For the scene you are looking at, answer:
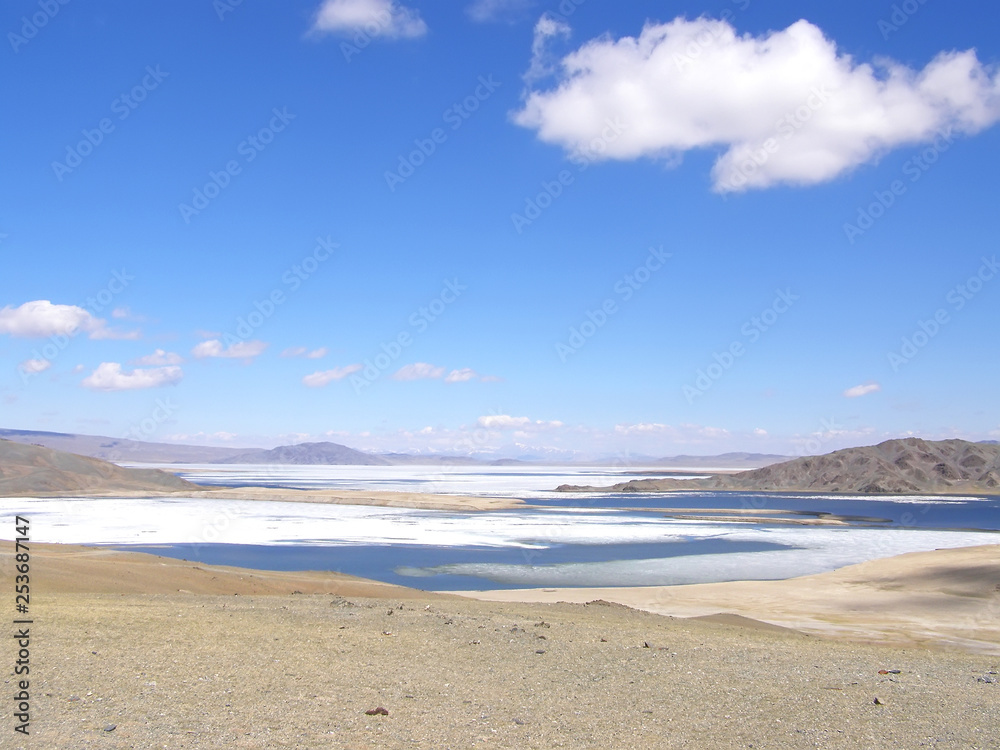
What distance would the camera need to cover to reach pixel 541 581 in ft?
96.8

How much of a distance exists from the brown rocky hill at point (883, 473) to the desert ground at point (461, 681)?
4020 inches

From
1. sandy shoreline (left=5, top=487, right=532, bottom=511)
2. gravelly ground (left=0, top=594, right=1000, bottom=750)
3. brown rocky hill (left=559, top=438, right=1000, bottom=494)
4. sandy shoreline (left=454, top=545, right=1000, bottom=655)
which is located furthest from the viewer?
brown rocky hill (left=559, top=438, right=1000, bottom=494)

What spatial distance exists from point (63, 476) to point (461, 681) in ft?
304

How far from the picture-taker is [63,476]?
8912 centimetres

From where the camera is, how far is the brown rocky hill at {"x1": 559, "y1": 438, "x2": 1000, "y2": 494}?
4486 inches

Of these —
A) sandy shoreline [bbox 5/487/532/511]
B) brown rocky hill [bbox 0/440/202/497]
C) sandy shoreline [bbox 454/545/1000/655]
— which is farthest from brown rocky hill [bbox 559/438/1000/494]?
sandy shoreline [bbox 454/545/1000/655]

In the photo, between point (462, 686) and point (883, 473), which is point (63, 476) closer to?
point (462, 686)

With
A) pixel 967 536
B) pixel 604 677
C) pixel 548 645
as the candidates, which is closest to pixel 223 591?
pixel 548 645

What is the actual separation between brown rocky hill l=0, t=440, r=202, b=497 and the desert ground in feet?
252

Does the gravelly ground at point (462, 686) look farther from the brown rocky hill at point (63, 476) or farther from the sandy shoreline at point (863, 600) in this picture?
the brown rocky hill at point (63, 476)

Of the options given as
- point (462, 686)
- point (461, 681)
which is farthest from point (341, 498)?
point (462, 686)

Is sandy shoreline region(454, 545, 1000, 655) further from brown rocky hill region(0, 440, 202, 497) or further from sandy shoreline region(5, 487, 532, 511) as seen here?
brown rocky hill region(0, 440, 202, 497)

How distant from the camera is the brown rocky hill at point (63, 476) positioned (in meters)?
84.6

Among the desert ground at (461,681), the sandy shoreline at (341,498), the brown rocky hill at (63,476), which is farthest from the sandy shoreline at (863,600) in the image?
the brown rocky hill at (63,476)
